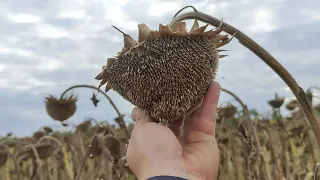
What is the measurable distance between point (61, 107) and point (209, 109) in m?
2.81

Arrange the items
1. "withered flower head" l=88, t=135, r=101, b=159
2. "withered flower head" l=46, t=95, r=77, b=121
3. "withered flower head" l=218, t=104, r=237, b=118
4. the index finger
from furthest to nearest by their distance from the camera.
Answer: "withered flower head" l=218, t=104, r=237, b=118 < "withered flower head" l=46, t=95, r=77, b=121 < "withered flower head" l=88, t=135, r=101, b=159 < the index finger

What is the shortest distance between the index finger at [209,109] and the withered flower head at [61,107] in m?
2.70

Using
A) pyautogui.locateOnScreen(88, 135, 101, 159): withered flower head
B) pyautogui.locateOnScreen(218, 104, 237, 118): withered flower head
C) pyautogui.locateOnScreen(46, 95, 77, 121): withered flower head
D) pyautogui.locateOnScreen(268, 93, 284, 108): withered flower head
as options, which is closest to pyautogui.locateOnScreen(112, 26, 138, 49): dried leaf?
pyautogui.locateOnScreen(88, 135, 101, 159): withered flower head

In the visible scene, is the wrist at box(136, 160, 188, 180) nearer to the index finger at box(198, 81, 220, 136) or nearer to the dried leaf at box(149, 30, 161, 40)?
the index finger at box(198, 81, 220, 136)

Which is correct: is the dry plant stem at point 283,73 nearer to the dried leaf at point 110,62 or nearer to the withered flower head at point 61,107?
the dried leaf at point 110,62

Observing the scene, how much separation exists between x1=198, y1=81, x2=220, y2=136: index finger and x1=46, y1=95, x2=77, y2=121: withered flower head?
2.70m

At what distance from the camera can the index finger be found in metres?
1.77

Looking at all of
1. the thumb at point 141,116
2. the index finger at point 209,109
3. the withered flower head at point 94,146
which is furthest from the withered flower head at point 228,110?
the thumb at point 141,116

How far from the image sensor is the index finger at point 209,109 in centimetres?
177

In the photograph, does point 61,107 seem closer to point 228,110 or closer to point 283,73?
point 228,110

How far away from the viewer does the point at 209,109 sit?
185 centimetres

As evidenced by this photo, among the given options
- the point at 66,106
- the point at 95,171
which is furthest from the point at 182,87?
the point at 95,171

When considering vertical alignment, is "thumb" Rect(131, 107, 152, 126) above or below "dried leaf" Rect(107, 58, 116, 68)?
below

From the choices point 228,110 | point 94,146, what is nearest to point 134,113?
point 94,146
